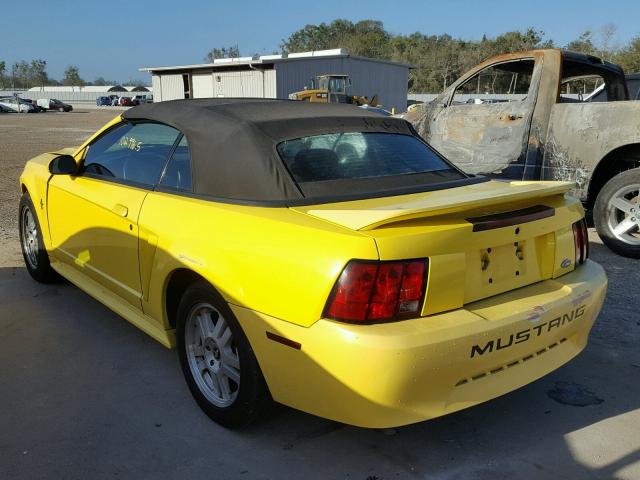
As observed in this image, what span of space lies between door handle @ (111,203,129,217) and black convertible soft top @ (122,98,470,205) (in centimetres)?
54

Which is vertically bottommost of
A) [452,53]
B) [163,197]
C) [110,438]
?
[110,438]

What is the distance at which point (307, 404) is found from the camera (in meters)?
2.38

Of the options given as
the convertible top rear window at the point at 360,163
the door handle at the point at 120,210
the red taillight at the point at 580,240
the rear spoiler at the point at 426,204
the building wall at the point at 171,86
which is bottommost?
the red taillight at the point at 580,240

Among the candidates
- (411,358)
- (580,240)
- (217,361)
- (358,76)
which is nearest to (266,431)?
(217,361)

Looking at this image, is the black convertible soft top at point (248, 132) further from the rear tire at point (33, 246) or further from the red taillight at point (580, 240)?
the rear tire at point (33, 246)

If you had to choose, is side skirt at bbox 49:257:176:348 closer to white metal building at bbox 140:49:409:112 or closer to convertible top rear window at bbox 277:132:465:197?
convertible top rear window at bbox 277:132:465:197

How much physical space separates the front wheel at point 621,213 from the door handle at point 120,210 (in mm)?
4551

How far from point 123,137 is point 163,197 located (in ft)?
3.31

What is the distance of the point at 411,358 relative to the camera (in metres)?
2.15

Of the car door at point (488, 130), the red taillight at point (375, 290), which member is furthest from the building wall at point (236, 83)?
the red taillight at point (375, 290)

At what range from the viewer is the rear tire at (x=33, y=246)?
4658 mm

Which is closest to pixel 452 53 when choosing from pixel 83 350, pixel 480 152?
pixel 480 152

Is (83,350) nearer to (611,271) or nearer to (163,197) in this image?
(163,197)

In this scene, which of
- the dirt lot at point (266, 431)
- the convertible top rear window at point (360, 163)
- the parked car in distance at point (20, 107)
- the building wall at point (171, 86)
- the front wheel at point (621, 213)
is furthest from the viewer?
the parked car in distance at point (20, 107)
